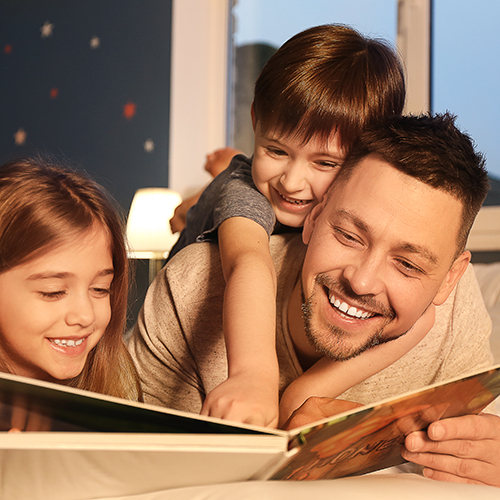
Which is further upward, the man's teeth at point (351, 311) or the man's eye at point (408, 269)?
the man's eye at point (408, 269)

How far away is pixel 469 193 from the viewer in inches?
36.3

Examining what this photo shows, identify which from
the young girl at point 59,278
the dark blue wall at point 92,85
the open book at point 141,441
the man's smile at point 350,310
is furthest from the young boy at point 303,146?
the dark blue wall at point 92,85

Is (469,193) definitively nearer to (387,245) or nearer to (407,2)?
(387,245)

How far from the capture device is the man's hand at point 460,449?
637 mm

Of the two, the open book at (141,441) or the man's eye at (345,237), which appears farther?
the man's eye at (345,237)

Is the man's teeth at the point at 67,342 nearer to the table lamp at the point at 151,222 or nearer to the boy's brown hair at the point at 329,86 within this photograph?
the boy's brown hair at the point at 329,86

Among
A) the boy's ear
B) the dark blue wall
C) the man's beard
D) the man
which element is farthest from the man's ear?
the dark blue wall

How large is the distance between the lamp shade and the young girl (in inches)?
71.7

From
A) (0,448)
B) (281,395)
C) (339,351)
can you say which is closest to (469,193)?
(339,351)

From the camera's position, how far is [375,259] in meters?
0.85

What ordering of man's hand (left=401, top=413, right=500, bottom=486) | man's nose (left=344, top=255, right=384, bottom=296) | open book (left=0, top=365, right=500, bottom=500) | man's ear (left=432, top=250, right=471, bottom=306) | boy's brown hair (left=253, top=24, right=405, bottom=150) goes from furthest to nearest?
1. boy's brown hair (left=253, top=24, right=405, bottom=150)
2. man's ear (left=432, top=250, right=471, bottom=306)
3. man's nose (left=344, top=255, right=384, bottom=296)
4. man's hand (left=401, top=413, right=500, bottom=486)
5. open book (left=0, top=365, right=500, bottom=500)

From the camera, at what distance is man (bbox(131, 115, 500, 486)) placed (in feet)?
2.77

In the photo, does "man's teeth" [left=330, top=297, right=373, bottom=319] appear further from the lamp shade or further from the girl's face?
the lamp shade

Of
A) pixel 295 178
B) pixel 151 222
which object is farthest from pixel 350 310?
pixel 151 222
